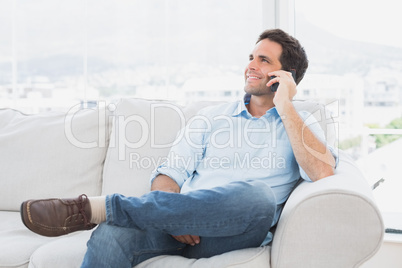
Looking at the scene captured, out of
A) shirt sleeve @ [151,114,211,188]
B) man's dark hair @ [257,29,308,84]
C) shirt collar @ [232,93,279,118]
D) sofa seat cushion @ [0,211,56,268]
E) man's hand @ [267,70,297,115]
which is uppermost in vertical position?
man's dark hair @ [257,29,308,84]

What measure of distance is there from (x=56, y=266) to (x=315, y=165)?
946 mm

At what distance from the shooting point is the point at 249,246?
1618 millimetres

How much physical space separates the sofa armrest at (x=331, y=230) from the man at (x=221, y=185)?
0.13 meters

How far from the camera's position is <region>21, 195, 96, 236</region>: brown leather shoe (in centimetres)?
156

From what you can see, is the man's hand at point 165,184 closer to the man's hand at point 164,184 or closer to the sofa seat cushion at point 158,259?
the man's hand at point 164,184

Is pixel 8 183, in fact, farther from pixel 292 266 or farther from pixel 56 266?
pixel 292 266

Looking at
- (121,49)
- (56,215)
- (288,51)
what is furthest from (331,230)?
(121,49)

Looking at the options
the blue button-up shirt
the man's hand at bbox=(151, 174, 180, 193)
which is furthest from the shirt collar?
the man's hand at bbox=(151, 174, 180, 193)

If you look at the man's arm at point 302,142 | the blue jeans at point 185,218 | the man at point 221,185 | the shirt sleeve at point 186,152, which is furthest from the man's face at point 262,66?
the blue jeans at point 185,218

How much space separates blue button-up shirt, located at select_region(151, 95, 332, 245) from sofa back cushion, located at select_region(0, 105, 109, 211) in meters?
0.43

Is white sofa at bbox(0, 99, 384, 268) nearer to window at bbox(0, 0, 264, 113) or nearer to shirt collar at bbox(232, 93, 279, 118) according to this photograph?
shirt collar at bbox(232, 93, 279, 118)

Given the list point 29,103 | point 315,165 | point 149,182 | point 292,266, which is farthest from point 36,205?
point 29,103

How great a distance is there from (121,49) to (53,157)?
1.46m

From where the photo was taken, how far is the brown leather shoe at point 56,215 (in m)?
1.56
